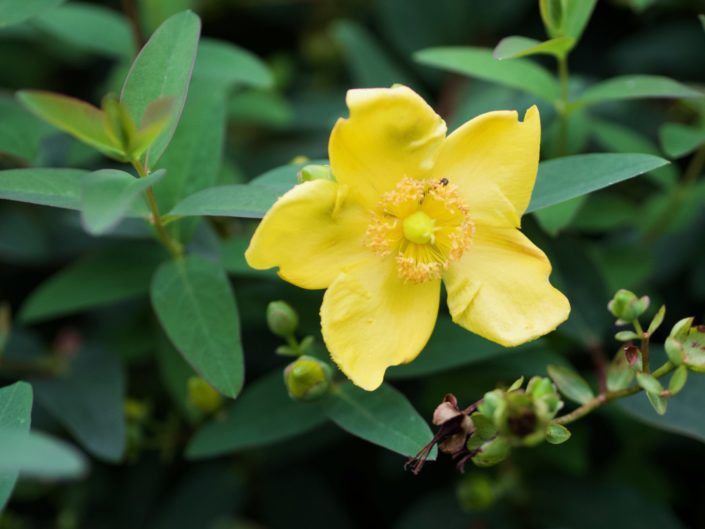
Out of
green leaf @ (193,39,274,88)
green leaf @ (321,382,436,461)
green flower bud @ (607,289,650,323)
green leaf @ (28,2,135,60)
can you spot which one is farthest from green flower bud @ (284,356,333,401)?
green leaf @ (28,2,135,60)

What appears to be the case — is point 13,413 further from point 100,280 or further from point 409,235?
point 409,235

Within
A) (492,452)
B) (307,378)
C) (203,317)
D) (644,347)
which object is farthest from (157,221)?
(644,347)

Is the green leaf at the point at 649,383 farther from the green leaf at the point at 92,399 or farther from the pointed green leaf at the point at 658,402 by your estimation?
the green leaf at the point at 92,399

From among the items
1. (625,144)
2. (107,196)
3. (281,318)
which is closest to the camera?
(107,196)

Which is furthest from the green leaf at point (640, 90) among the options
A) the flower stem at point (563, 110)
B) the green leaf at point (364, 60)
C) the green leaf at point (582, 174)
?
the green leaf at point (364, 60)

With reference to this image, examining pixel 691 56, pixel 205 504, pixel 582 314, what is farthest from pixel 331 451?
pixel 691 56

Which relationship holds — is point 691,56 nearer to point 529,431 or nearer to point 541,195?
point 541,195

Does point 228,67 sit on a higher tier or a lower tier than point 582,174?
lower
